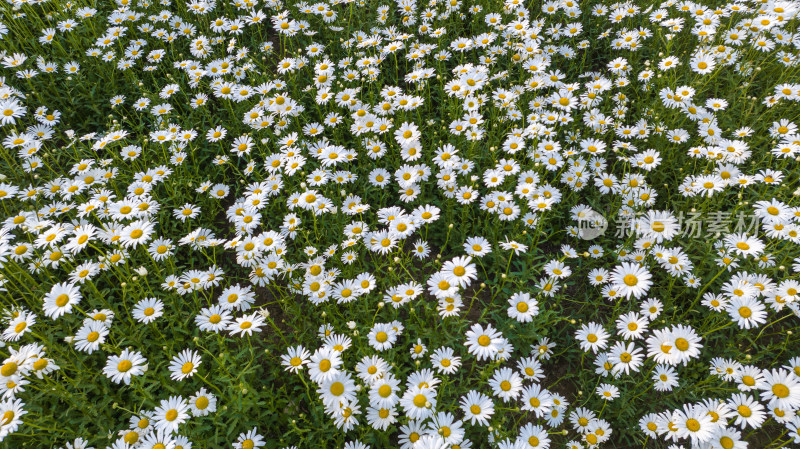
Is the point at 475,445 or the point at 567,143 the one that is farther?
the point at 567,143

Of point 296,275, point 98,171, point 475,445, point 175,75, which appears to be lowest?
point 475,445

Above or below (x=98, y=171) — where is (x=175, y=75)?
above

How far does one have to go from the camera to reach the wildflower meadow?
324 cm

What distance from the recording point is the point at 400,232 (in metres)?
3.79

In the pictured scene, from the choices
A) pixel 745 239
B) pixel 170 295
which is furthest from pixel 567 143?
pixel 170 295

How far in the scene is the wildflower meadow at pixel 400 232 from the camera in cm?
324

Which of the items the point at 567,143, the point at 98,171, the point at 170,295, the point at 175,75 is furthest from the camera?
the point at 175,75

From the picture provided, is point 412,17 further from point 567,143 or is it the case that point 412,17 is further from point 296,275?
point 296,275

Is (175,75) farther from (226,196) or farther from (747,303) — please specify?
(747,303)

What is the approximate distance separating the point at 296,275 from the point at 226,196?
67.3 inches

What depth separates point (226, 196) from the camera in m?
5.21

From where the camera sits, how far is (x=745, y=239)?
378 cm

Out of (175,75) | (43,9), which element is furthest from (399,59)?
(43,9)

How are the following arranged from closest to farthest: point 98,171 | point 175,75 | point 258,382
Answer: point 258,382 < point 98,171 < point 175,75
